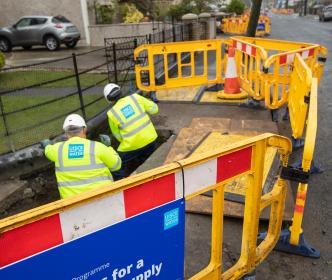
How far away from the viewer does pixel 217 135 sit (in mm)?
5418

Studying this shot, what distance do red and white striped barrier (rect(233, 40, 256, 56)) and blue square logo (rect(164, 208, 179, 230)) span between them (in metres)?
5.19

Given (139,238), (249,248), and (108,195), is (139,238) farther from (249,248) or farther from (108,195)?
(249,248)

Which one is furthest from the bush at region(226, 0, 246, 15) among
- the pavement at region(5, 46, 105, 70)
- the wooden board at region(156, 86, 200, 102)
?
the wooden board at region(156, 86, 200, 102)

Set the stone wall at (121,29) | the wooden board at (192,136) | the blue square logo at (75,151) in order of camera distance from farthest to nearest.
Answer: the stone wall at (121,29), the wooden board at (192,136), the blue square logo at (75,151)

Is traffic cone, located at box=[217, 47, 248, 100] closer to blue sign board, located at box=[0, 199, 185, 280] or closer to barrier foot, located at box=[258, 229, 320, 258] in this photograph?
barrier foot, located at box=[258, 229, 320, 258]

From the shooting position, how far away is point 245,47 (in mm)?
7125

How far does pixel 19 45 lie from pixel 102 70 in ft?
28.0

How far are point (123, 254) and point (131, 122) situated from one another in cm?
310

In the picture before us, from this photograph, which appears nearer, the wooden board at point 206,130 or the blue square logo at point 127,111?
the blue square logo at point 127,111

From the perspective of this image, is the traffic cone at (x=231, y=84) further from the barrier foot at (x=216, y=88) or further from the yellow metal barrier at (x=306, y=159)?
the yellow metal barrier at (x=306, y=159)

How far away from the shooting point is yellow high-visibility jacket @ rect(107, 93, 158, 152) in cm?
482

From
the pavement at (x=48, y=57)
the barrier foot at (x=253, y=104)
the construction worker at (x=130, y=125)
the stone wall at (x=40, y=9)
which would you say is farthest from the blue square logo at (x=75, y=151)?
the stone wall at (x=40, y=9)

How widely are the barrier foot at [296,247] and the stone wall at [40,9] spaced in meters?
19.8

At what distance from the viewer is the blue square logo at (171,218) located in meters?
2.03
